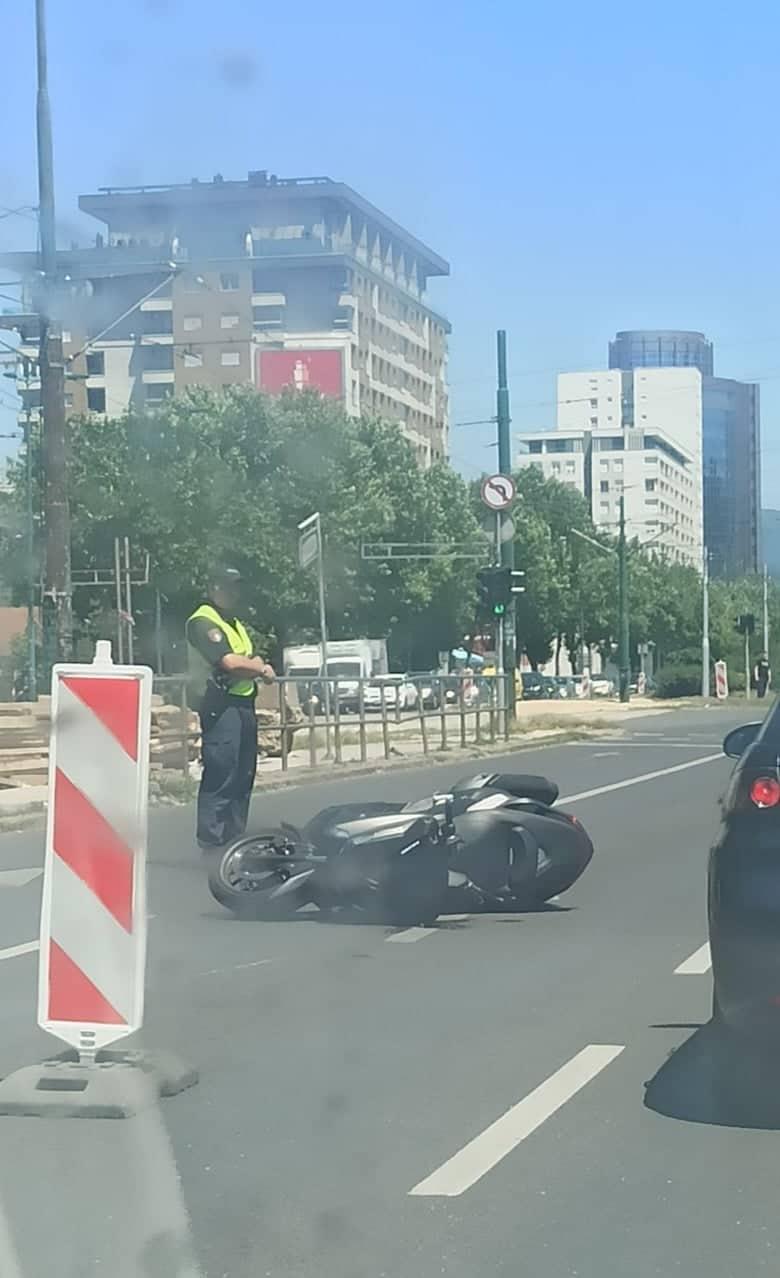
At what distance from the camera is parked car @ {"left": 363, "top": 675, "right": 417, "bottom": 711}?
25.2m

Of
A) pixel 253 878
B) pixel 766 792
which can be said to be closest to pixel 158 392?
pixel 253 878

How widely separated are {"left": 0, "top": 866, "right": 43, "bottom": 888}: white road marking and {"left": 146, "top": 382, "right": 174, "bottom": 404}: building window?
1769cm

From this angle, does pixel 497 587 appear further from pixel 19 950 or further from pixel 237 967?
pixel 237 967

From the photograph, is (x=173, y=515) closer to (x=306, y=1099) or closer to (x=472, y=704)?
(x=472, y=704)

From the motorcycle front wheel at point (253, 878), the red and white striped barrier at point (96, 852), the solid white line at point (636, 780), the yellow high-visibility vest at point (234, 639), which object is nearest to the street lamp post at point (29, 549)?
the solid white line at point (636, 780)

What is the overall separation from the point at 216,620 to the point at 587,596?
8233 cm

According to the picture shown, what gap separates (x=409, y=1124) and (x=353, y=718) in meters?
18.1

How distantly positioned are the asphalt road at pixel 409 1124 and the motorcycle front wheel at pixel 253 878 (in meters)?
0.16

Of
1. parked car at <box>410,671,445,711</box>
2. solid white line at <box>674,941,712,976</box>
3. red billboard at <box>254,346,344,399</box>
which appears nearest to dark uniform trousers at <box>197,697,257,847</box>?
solid white line at <box>674,941,712,976</box>

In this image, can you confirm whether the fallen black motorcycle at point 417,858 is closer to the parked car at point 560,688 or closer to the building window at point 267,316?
the building window at point 267,316

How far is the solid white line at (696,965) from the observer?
879 centimetres

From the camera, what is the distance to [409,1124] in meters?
5.99

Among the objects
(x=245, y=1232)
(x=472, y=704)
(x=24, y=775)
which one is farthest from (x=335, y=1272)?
(x=472, y=704)

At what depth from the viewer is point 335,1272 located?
15.0 ft
